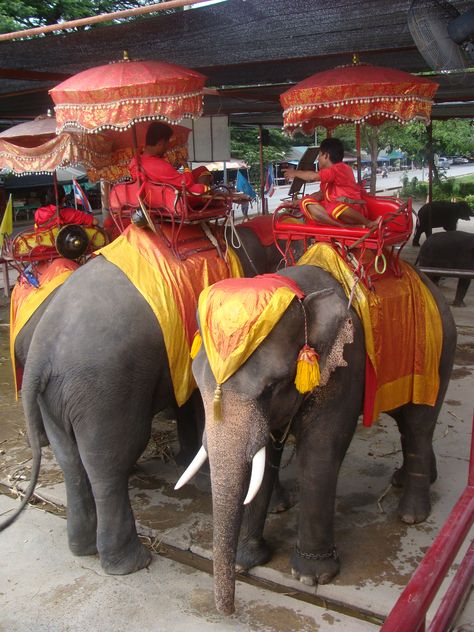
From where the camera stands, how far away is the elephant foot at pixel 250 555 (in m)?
3.46

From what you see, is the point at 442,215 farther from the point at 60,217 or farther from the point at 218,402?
the point at 218,402

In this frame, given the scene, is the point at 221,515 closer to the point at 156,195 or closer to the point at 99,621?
the point at 99,621

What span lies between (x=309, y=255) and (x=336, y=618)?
1.85 meters

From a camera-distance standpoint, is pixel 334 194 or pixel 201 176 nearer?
pixel 334 194

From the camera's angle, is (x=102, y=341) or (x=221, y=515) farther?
(x=102, y=341)

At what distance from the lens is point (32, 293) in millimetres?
Answer: 4539

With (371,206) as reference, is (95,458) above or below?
below

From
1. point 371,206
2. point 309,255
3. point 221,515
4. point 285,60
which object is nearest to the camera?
point 221,515

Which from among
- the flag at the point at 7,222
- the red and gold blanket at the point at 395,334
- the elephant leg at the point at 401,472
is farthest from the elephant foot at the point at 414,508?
the flag at the point at 7,222

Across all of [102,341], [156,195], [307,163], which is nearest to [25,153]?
[156,195]

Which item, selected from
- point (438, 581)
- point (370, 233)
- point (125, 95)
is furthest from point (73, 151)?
point (438, 581)

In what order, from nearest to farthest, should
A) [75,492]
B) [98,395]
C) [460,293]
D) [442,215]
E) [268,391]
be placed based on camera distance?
[268,391] < [98,395] < [75,492] < [460,293] < [442,215]

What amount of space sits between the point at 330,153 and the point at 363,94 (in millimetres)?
427

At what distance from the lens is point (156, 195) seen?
393 cm
